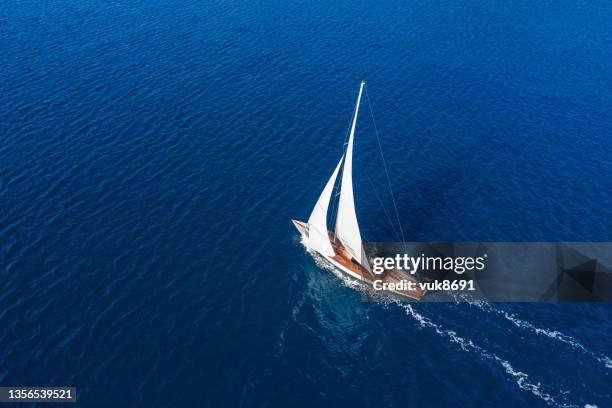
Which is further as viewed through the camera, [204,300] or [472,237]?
[472,237]

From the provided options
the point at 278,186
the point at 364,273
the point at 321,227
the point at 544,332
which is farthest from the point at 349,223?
the point at 544,332

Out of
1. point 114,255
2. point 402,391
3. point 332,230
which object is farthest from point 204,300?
point 402,391

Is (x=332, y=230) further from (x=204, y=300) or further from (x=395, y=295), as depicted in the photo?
(x=204, y=300)

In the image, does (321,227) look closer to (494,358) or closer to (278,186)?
(278,186)

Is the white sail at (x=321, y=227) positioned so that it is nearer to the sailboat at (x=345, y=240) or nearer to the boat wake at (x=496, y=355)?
the sailboat at (x=345, y=240)

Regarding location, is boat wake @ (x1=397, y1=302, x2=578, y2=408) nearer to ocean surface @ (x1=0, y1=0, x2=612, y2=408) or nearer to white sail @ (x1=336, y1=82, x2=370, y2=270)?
ocean surface @ (x1=0, y1=0, x2=612, y2=408)

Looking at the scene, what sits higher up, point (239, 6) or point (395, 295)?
point (239, 6)

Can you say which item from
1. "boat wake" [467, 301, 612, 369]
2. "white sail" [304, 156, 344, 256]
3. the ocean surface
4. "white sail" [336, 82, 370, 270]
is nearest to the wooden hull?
"white sail" [336, 82, 370, 270]
